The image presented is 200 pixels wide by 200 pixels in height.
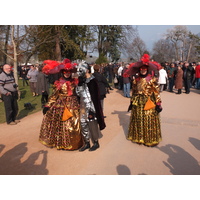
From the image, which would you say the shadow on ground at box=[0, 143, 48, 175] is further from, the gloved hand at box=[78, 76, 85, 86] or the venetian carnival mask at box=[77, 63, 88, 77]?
the venetian carnival mask at box=[77, 63, 88, 77]

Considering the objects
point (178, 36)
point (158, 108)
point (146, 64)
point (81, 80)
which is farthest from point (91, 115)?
point (178, 36)

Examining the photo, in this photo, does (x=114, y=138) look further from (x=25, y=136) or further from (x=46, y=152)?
(x=25, y=136)

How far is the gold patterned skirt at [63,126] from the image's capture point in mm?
4395

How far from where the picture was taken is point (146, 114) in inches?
176

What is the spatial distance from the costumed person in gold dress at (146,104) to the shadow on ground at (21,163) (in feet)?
7.87

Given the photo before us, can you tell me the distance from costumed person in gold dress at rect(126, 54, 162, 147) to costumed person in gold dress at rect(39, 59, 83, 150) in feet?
4.94

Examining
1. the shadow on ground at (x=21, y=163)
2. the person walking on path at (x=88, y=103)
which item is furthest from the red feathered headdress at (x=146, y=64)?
the shadow on ground at (x=21, y=163)

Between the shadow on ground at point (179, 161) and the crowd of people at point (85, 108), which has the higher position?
the crowd of people at point (85, 108)

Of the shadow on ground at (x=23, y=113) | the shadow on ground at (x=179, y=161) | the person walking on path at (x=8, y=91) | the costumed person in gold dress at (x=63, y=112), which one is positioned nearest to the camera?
the shadow on ground at (x=179, y=161)

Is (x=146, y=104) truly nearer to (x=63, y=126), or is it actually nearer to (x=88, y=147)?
(x=88, y=147)

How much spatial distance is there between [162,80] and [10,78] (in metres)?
9.60

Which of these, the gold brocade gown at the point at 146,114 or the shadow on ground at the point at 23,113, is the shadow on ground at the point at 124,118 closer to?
the gold brocade gown at the point at 146,114

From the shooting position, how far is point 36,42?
1085 cm

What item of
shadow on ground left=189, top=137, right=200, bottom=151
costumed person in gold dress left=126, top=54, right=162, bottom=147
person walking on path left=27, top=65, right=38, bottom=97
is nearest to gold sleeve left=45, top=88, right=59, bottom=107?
costumed person in gold dress left=126, top=54, right=162, bottom=147
